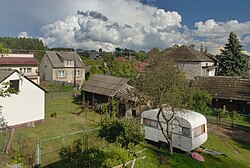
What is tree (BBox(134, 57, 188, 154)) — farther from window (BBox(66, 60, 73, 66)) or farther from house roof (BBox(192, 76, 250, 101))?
window (BBox(66, 60, 73, 66))

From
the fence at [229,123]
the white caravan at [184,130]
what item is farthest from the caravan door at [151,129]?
the fence at [229,123]

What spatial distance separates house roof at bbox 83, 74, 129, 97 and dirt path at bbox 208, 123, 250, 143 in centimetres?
1037

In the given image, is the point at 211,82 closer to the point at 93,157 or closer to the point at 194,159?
the point at 194,159

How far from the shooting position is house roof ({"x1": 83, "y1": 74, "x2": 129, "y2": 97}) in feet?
83.0

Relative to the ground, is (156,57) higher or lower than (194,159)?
higher

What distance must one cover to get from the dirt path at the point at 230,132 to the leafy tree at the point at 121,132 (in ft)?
34.8

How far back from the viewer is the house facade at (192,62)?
37.6 meters

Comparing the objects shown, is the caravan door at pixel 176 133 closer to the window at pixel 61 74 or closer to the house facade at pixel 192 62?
the house facade at pixel 192 62

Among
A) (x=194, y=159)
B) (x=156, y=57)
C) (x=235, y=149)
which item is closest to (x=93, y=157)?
(x=194, y=159)

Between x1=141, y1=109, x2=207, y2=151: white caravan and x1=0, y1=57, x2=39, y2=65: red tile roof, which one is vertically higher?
x1=0, y1=57, x2=39, y2=65: red tile roof

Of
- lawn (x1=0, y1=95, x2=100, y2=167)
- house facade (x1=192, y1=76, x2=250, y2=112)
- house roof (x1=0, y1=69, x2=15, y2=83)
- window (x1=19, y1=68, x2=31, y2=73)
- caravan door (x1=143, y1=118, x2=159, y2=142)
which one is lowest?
lawn (x1=0, y1=95, x2=100, y2=167)

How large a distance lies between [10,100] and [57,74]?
3113cm

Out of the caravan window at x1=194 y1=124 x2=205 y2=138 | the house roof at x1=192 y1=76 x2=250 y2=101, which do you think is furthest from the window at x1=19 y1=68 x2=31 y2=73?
the caravan window at x1=194 y1=124 x2=205 y2=138

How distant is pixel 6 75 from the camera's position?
1855 cm
